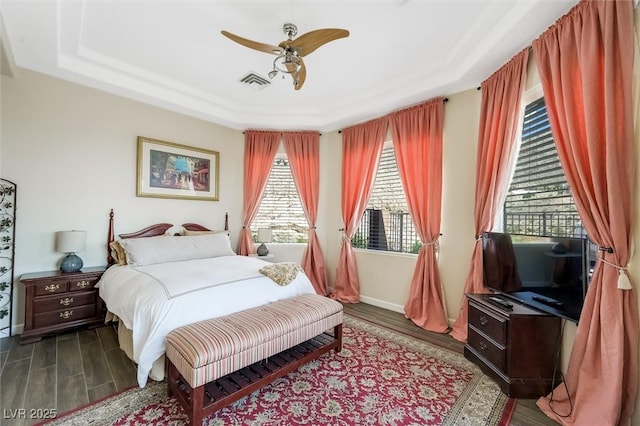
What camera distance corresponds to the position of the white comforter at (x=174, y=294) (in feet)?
6.32

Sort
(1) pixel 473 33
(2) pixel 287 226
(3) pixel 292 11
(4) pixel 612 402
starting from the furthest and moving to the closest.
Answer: (2) pixel 287 226
(1) pixel 473 33
(3) pixel 292 11
(4) pixel 612 402

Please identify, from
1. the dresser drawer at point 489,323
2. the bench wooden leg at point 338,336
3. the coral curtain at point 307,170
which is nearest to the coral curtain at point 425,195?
the dresser drawer at point 489,323

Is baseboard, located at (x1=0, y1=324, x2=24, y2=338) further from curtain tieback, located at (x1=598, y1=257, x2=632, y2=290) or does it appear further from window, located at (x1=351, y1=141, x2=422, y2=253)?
curtain tieback, located at (x1=598, y1=257, x2=632, y2=290)

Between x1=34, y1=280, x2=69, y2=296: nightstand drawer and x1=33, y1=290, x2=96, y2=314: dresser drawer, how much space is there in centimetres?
5

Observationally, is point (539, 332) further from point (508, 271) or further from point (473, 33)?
point (473, 33)

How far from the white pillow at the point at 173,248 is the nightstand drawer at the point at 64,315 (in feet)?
2.09

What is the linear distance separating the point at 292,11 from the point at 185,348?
2.72 m

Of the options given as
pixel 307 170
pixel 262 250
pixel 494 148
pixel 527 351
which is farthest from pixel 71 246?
pixel 494 148

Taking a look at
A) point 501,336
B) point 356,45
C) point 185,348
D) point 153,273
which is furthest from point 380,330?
point 356,45

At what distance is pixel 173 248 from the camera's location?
10.7ft

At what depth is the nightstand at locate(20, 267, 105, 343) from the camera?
261 cm

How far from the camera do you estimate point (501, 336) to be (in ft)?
6.68

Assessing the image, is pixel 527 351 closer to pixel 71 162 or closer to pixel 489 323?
pixel 489 323

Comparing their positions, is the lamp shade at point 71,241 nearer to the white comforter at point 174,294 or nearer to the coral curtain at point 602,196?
the white comforter at point 174,294
